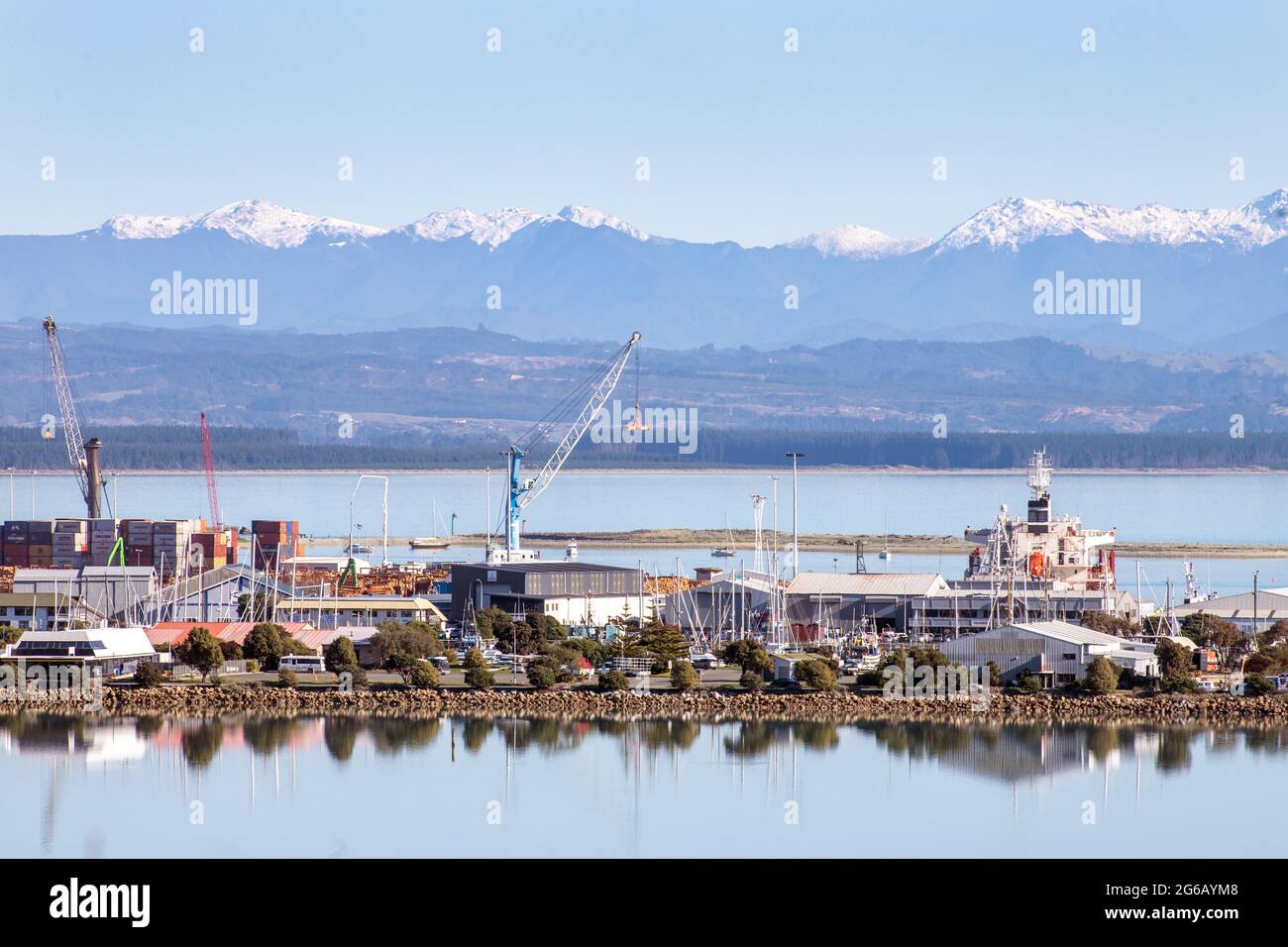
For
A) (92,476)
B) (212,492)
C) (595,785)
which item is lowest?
(595,785)

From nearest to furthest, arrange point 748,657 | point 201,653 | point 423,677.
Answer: point 423,677, point 201,653, point 748,657

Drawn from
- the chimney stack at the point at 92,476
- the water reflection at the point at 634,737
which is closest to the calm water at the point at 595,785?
the water reflection at the point at 634,737

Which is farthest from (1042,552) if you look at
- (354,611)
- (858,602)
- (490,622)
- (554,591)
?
(354,611)

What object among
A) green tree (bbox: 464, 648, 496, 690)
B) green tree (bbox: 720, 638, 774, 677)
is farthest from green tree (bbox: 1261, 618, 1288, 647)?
green tree (bbox: 464, 648, 496, 690)

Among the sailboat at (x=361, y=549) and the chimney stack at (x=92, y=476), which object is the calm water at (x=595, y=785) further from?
the sailboat at (x=361, y=549)

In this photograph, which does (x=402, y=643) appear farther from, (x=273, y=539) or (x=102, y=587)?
(x=273, y=539)

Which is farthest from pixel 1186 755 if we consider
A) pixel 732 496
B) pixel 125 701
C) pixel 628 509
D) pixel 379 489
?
pixel 379 489

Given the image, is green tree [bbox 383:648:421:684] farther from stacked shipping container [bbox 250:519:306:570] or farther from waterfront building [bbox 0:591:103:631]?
stacked shipping container [bbox 250:519:306:570]
